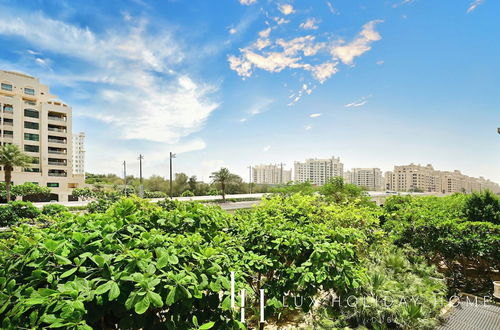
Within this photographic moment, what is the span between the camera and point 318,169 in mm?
98688

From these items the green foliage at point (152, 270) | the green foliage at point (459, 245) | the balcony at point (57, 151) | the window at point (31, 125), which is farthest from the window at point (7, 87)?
the green foliage at point (459, 245)

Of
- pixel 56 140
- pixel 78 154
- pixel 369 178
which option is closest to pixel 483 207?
pixel 56 140

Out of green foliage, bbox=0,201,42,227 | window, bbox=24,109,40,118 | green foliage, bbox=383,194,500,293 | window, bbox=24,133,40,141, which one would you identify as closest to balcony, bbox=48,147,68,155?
window, bbox=24,133,40,141

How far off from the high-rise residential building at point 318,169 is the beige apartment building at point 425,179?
82.3ft

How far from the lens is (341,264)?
3066 millimetres

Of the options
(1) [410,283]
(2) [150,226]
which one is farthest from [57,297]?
(1) [410,283]

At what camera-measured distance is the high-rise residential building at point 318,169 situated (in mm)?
96131

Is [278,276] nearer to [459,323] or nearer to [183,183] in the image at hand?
[459,323]

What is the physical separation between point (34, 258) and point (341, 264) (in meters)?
2.95

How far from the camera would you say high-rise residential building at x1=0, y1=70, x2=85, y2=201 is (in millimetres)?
36344

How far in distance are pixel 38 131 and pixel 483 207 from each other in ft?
164

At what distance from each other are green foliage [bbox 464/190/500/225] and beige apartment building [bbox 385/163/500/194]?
104469 millimetres

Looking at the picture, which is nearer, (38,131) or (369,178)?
(38,131)

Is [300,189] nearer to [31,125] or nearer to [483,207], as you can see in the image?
[483,207]
